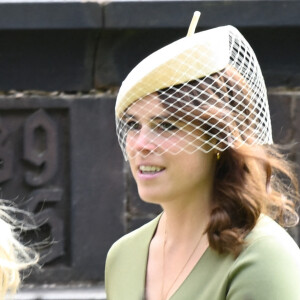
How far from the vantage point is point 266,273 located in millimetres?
2080

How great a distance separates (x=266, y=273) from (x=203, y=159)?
0.99 ft

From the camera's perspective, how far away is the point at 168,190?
2.22 m

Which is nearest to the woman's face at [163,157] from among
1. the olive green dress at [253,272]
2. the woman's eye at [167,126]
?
the woman's eye at [167,126]

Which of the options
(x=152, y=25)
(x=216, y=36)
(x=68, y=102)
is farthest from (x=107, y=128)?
(x=216, y=36)

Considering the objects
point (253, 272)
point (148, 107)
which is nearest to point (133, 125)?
point (148, 107)

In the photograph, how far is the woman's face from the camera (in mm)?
2215

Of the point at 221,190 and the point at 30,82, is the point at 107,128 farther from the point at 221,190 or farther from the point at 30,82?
the point at 221,190

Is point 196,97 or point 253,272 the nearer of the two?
point 253,272

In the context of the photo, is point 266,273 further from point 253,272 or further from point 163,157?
point 163,157

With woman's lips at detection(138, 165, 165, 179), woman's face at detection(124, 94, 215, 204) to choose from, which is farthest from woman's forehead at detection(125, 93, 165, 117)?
woman's lips at detection(138, 165, 165, 179)

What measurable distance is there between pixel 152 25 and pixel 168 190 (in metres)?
2.32

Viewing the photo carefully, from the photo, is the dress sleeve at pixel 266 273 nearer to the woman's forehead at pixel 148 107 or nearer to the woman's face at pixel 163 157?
the woman's face at pixel 163 157

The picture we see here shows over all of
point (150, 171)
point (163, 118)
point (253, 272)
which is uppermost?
point (163, 118)

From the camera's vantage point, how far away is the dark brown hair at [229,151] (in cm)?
220
